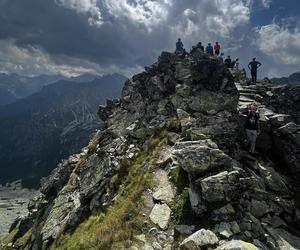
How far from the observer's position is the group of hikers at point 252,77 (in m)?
27.6

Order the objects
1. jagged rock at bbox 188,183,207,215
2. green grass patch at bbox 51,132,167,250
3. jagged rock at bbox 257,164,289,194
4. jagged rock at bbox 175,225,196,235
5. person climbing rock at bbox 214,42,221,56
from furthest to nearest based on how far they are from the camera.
Result: 1. person climbing rock at bbox 214,42,221,56
2. jagged rock at bbox 257,164,289,194
3. green grass patch at bbox 51,132,167,250
4. jagged rock at bbox 188,183,207,215
5. jagged rock at bbox 175,225,196,235

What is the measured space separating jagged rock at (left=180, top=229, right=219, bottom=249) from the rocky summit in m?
0.05

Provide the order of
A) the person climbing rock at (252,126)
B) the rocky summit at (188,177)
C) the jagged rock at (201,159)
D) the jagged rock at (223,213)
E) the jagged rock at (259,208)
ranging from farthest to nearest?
the person climbing rock at (252,126), the jagged rock at (201,159), the jagged rock at (259,208), the rocky summit at (188,177), the jagged rock at (223,213)

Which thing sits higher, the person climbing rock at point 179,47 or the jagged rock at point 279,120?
the person climbing rock at point 179,47

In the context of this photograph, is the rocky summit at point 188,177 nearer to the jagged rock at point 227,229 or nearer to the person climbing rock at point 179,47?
the jagged rock at point 227,229

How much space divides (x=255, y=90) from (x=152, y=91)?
589 inches

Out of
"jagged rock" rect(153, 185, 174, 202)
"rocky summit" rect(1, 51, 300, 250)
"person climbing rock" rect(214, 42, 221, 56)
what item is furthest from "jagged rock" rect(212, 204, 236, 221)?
"person climbing rock" rect(214, 42, 221, 56)

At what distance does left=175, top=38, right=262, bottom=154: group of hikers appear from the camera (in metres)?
27.6

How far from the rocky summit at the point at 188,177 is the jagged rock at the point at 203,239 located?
0.17ft

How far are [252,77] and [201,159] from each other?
98.9 ft

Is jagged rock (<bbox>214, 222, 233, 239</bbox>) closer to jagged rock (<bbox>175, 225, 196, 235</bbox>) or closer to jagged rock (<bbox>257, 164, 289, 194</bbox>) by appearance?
jagged rock (<bbox>175, 225, 196, 235</bbox>)

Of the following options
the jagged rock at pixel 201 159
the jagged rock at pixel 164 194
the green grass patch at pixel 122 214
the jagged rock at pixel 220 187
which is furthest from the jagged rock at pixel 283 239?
the green grass patch at pixel 122 214

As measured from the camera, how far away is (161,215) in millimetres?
21859

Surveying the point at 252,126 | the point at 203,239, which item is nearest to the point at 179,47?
the point at 252,126
